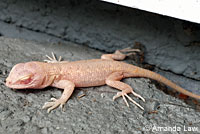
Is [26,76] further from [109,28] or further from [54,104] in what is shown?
[109,28]

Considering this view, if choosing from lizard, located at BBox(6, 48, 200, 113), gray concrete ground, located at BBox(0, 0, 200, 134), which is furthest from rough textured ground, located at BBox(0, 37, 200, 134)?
lizard, located at BBox(6, 48, 200, 113)

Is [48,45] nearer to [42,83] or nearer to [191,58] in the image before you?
[42,83]

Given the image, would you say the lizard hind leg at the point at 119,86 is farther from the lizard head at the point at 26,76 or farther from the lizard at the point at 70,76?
the lizard head at the point at 26,76

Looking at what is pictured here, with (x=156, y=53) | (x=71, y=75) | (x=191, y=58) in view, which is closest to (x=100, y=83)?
(x=71, y=75)

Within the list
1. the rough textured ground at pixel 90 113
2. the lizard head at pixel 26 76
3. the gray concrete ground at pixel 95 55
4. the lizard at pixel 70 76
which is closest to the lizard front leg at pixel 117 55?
the gray concrete ground at pixel 95 55

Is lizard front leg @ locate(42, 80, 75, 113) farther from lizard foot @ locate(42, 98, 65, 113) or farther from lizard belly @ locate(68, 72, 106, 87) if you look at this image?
lizard belly @ locate(68, 72, 106, 87)

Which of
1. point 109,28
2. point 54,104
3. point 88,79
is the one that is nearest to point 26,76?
point 54,104
